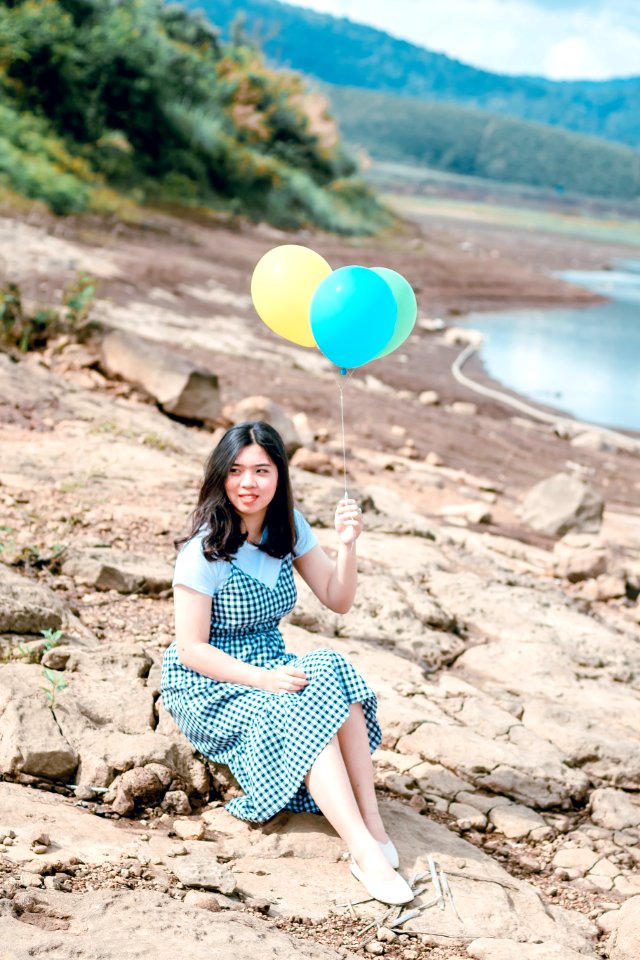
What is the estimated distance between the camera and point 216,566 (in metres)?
3.61

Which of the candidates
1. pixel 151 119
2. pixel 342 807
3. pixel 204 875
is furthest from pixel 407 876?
pixel 151 119

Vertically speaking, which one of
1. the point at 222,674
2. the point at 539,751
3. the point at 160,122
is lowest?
the point at 539,751

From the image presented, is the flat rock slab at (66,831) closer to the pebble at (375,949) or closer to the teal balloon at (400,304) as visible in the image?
the pebble at (375,949)

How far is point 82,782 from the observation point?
3.53 meters

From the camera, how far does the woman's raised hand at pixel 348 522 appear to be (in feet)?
12.0

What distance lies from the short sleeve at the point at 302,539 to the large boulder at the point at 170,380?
4264 mm

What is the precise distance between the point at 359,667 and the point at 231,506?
4.66ft

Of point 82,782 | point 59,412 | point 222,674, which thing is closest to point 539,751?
point 222,674

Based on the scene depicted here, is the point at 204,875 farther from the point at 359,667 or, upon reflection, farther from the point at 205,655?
the point at 359,667

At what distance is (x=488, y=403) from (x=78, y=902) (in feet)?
37.9

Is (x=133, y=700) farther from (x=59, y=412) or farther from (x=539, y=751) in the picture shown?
(x=59, y=412)

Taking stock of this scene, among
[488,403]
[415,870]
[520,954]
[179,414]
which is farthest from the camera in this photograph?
[488,403]

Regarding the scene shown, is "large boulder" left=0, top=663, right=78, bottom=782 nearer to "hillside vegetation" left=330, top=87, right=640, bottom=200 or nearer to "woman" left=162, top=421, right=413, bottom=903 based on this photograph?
"woman" left=162, top=421, right=413, bottom=903

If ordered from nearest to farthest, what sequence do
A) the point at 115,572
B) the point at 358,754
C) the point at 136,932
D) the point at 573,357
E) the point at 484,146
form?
the point at 136,932
the point at 358,754
the point at 115,572
the point at 573,357
the point at 484,146
